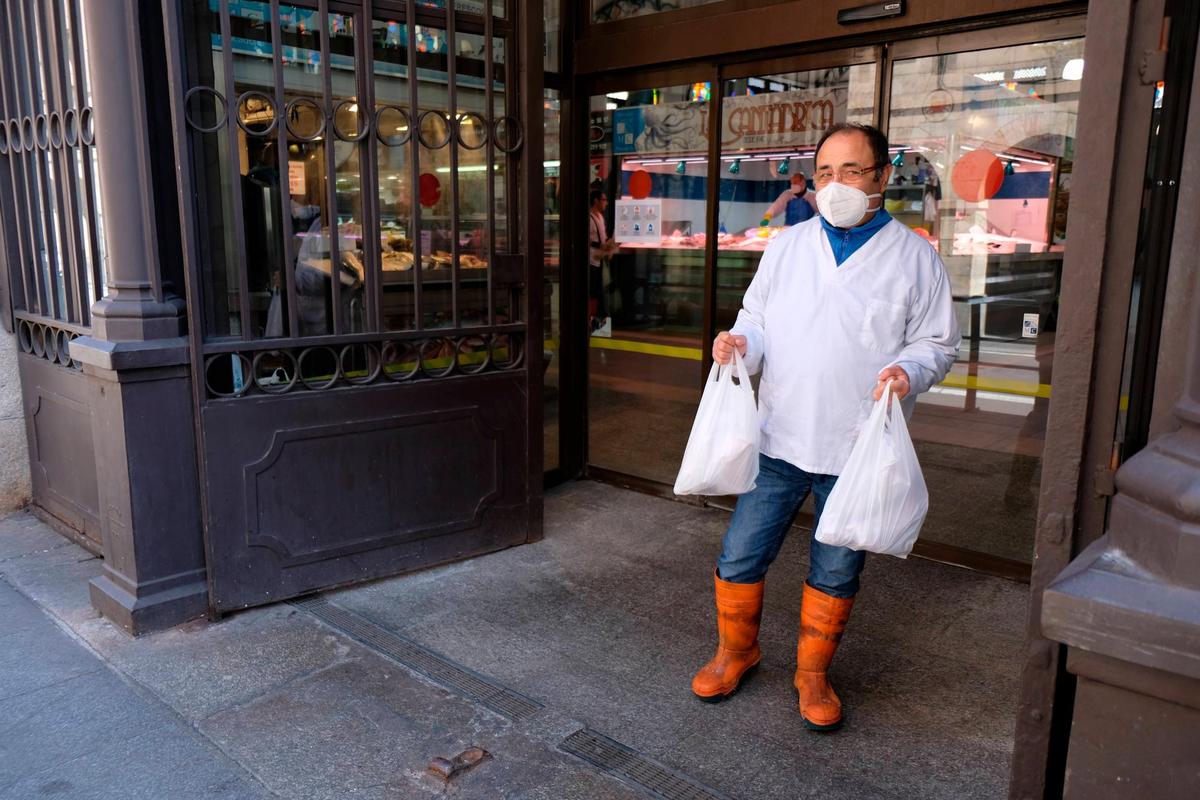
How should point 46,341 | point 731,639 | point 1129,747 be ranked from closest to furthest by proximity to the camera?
point 1129,747 → point 731,639 → point 46,341

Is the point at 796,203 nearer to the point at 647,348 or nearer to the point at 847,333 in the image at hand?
the point at 647,348

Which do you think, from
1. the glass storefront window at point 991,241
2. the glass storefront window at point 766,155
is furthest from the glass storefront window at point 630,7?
the glass storefront window at point 991,241

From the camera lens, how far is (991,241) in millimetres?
4223

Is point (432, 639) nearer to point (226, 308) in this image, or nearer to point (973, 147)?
point (226, 308)

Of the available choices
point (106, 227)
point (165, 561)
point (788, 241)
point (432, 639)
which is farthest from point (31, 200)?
point (788, 241)

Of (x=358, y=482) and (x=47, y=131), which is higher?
(x=47, y=131)

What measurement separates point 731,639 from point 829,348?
1084 millimetres

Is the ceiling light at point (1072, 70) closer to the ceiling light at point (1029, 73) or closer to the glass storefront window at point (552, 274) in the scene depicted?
the ceiling light at point (1029, 73)

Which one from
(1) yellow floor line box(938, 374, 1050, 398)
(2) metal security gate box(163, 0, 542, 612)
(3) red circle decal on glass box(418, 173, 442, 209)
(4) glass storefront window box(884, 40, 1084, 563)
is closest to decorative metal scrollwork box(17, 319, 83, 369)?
(2) metal security gate box(163, 0, 542, 612)

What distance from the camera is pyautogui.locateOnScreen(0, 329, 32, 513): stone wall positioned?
4.91m

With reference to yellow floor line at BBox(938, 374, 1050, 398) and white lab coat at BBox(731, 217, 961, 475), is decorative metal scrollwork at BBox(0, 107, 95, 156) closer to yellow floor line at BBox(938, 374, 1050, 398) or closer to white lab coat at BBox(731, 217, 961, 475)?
white lab coat at BBox(731, 217, 961, 475)

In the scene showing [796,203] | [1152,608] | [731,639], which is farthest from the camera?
[796,203]

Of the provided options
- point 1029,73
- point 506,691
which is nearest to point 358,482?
point 506,691

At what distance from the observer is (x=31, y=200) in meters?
4.52
